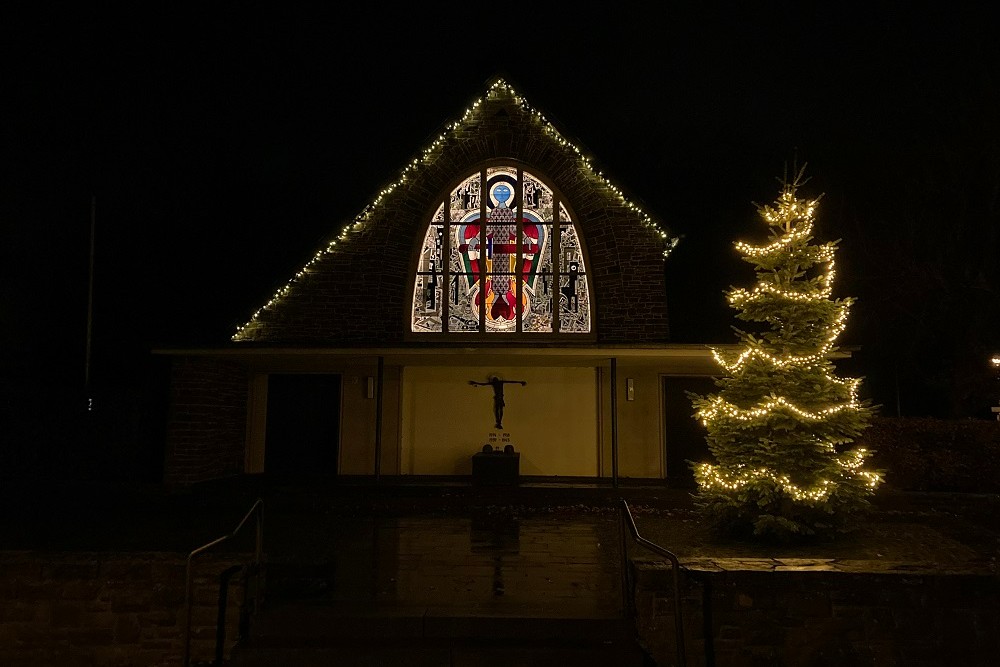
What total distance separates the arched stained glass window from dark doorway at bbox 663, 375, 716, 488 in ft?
6.97

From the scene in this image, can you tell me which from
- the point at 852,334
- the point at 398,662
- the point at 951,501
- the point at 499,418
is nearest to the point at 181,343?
the point at 499,418

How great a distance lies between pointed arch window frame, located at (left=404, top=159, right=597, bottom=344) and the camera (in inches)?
481

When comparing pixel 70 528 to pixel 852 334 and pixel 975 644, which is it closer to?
pixel 975 644

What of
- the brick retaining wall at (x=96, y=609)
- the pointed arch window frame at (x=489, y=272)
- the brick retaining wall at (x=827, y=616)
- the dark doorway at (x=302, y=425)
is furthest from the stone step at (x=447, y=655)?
the dark doorway at (x=302, y=425)

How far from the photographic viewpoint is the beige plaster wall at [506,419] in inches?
498

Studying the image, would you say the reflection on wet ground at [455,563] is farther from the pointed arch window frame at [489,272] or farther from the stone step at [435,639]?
the pointed arch window frame at [489,272]

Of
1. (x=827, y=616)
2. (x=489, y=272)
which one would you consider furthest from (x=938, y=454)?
(x=489, y=272)

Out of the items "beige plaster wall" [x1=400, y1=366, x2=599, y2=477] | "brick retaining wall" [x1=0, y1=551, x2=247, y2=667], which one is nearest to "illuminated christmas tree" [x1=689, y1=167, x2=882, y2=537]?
"beige plaster wall" [x1=400, y1=366, x2=599, y2=477]

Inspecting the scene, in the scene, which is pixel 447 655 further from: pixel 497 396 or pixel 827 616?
pixel 497 396

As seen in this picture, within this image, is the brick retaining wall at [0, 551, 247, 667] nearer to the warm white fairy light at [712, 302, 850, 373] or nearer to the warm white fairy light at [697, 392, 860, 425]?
the warm white fairy light at [697, 392, 860, 425]

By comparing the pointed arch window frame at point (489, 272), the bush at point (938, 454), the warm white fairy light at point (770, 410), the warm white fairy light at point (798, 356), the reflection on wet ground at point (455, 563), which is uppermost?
the pointed arch window frame at point (489, 272)

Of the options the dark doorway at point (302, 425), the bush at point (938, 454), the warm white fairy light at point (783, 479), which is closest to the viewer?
the warm white fairy light at point (783, 479)

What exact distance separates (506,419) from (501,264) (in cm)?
296

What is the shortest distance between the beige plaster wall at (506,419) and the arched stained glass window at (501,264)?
40.9 inches
